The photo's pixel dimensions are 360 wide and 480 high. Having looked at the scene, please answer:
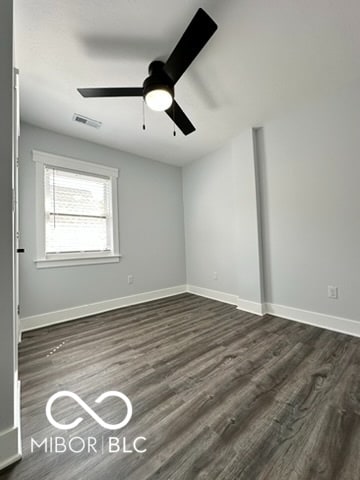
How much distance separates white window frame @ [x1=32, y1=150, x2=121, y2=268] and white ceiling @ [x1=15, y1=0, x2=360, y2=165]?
0.43 metres

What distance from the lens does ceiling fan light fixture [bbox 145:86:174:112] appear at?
1556mm

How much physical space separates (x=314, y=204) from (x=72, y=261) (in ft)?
10.4

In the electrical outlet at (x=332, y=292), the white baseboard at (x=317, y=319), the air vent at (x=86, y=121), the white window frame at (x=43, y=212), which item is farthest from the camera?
the white window frame at (x=43, y=212)

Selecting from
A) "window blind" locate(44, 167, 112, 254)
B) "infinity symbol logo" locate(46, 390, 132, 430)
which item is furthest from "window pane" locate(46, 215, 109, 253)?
"infinity symbol logo" locate(46, 390, 132, 430)

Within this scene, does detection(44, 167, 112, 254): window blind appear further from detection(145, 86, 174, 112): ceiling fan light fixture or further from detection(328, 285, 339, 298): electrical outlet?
detection(328, 285, 339, 298): electrical outlet

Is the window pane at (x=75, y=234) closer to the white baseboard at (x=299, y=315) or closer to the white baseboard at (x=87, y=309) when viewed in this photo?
the white baseboard at (x=87, y=309)

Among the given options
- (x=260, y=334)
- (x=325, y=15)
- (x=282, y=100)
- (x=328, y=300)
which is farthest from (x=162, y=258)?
(x=325, y=15)

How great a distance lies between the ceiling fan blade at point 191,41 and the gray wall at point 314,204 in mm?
1744

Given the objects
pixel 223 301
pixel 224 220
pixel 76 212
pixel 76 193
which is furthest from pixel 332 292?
pixel 76 193

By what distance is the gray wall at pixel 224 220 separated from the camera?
2.89 m

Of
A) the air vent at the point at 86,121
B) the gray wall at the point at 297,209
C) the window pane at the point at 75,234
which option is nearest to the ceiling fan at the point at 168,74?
the air vent at the point at 86,121

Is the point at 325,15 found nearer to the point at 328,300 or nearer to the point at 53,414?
the point at 328,300

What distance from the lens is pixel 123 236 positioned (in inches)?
131

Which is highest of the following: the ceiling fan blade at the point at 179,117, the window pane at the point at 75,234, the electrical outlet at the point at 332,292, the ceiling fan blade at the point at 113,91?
the ceiling fan blade at the point at 113,91
